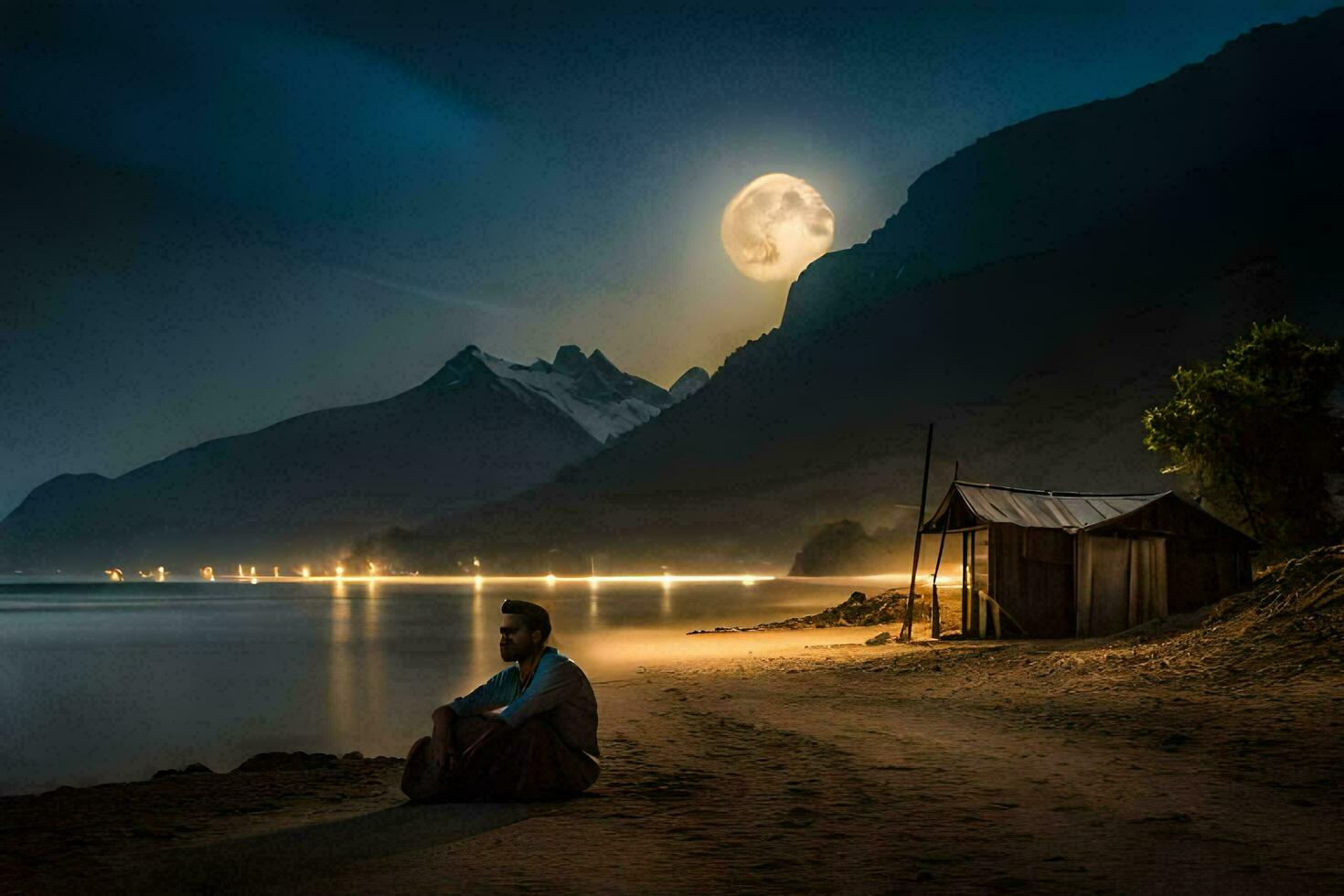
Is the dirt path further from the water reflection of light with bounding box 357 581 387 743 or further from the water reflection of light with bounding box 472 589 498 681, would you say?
the water reflection of light with bounding box 472 589 498 681

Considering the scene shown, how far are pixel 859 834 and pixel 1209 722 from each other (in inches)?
319

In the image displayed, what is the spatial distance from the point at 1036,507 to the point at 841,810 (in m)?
23.8

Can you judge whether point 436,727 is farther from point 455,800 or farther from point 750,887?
point 750,887

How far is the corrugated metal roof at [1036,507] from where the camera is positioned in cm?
2950

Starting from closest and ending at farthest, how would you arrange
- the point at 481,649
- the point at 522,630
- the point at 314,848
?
the point at 314,848, the point at 522,630, the point at 481,649

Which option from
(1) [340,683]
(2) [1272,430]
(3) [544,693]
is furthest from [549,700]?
(2) [1272,430]

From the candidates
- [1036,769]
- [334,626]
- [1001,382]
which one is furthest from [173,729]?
[1001,382]

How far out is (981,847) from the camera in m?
7.44

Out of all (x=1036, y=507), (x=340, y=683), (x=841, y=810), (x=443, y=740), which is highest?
(x=1036, y=507)

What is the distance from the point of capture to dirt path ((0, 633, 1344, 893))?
6.69m

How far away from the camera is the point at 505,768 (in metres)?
8.97

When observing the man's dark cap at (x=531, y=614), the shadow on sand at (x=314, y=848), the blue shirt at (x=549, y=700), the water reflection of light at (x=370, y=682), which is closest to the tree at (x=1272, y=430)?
the water reflection of light at (x=370, y=682)

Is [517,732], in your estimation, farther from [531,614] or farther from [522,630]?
[531,614]

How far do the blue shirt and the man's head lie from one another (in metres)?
0.13
